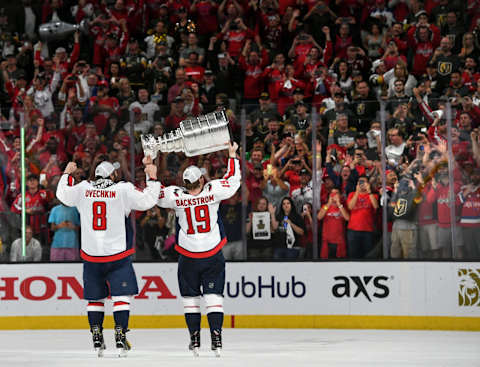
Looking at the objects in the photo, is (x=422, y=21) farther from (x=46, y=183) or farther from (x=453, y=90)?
(x=46, y=183)

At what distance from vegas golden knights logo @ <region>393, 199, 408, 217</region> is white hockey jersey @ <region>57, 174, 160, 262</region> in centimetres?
375

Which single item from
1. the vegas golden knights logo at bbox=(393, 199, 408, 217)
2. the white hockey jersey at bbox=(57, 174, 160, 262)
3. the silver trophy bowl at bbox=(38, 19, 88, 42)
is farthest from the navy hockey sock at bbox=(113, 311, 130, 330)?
the silver trophy bowl at bbox=(38, 19, 88, 42)

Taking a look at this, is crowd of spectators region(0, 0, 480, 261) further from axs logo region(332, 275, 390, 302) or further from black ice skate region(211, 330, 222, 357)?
black ice skate region(211, 330, 222, 357)

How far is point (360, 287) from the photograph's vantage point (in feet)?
43.3

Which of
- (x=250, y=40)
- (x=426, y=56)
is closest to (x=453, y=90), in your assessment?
(x=426, y=56)

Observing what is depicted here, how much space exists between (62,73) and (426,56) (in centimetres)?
596

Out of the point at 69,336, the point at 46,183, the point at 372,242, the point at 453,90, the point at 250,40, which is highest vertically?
the point at 250,40

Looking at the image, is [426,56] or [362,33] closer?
[426,56]

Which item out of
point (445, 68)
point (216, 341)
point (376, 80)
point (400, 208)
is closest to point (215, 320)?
point (216, 341)

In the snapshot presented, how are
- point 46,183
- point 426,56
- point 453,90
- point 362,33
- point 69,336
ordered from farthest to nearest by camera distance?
point 362,33, point 426,56, point 453,90, point 46,183, point 69,336

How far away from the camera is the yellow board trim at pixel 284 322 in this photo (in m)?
12.8

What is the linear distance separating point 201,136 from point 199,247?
1.09 meters

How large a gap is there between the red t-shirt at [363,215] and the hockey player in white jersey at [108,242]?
3508mm

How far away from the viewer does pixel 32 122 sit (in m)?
13.6
